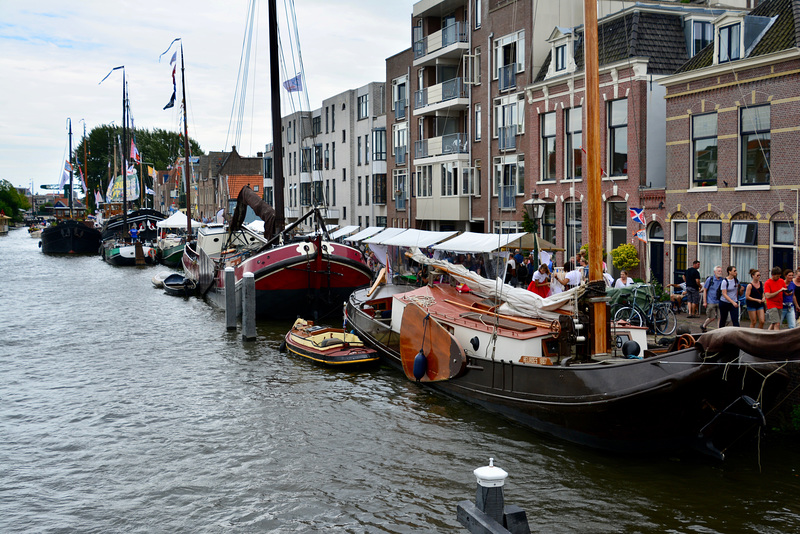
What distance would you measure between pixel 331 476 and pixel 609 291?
989cm

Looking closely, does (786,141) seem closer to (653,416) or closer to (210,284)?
(653,416)

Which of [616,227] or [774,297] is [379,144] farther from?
[774,297]

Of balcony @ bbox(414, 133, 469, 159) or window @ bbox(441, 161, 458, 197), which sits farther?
window @ bbox(441, 161, 458, 197)

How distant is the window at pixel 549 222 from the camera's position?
3116cm

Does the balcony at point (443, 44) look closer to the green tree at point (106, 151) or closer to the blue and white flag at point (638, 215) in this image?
the blue and white flag at point (638, 215)

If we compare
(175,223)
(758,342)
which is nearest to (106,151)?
(175,223)

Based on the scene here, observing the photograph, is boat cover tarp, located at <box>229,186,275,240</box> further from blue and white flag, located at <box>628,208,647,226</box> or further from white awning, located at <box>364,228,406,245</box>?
blue and white flag, located at <box>628,208,647,226</box>

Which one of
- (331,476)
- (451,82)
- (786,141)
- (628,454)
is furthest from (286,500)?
(451,82)

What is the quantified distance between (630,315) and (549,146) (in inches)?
549

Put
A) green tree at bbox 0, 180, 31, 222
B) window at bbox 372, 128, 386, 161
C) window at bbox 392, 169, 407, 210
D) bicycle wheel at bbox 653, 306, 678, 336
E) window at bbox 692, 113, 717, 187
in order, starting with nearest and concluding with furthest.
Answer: bicycle wheel at bbox 653, 306, 678, 336, window at bbox 692, 113, 717, 187, window at bbox 392, 169, 407, 210, window at bbox 372, 128, 386, 161, green tree at bbox 0, 180, 31, 222

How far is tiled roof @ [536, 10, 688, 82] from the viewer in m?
26.6

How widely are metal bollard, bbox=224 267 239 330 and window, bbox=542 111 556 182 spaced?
13488mm

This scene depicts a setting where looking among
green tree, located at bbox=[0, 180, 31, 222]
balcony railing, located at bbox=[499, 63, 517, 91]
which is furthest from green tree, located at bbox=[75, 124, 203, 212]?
balcony railing, located at bbox=[499, 63, 517, 91]

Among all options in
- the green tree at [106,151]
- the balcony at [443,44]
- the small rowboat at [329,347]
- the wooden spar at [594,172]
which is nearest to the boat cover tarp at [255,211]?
the small rowboat at [329,347]
